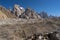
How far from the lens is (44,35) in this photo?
12836 millimetres

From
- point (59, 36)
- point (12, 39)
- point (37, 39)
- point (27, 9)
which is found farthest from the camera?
point (27, 9)

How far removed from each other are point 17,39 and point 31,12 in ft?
285

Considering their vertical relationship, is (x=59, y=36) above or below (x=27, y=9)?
below

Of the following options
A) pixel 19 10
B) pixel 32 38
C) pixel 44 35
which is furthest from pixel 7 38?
pixel 19 10

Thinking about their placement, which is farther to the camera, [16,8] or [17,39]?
[16,8]

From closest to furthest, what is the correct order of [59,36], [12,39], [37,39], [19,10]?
[59,36], [37,39], [12,39], [19,10]

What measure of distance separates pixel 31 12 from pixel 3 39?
86582 mm

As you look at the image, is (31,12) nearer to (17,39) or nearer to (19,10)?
(19,10)

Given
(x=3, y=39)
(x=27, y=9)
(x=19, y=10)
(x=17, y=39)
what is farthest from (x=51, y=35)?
Result: (x=19, y=10)

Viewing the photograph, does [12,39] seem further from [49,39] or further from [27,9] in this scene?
[27,9]

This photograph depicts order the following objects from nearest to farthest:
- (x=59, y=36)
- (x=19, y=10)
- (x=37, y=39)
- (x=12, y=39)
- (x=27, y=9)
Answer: (x=59, y=36), (x=37, y=39), (x=12, y=39), (x=27, y=9), (x=19, y=10)

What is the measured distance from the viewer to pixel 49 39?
11930 millimetres

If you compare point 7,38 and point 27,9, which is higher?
point 27,9

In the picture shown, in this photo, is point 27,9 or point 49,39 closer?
point 49,39
